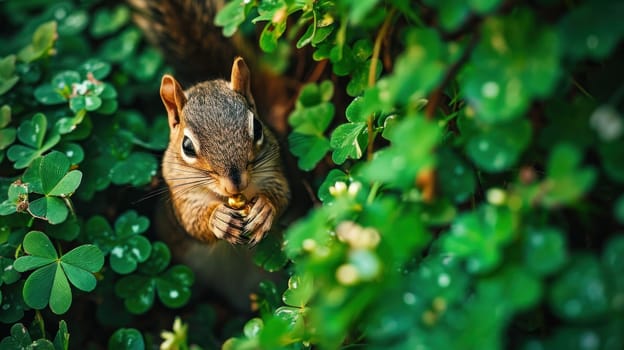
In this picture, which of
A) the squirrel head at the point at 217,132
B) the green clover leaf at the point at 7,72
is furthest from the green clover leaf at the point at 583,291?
the green clover leaf at the point at 7,72

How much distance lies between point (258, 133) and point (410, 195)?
2.59 ft

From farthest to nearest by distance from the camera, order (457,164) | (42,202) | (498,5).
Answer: (42,202) → (457,164) → (498,5)

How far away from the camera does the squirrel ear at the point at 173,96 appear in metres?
1.90

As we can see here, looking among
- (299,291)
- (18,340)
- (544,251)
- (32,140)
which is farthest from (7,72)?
(544,251)

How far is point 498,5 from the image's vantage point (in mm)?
1054

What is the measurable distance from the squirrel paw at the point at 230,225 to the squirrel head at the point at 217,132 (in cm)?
9

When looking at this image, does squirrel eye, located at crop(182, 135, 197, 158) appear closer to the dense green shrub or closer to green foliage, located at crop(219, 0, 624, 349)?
the dense green shrub

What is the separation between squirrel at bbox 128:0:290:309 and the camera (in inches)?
70.7

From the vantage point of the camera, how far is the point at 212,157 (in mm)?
1760

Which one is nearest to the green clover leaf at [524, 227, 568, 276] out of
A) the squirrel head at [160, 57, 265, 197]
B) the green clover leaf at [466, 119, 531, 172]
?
the green clover leaf at [466, 119, 531, 172]

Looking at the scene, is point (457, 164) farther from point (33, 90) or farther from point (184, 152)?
point (33, 90)

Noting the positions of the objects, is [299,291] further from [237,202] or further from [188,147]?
[188,147]

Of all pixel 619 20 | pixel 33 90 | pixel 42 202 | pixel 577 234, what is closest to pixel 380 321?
pixel 577 234

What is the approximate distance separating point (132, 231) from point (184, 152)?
33cm
